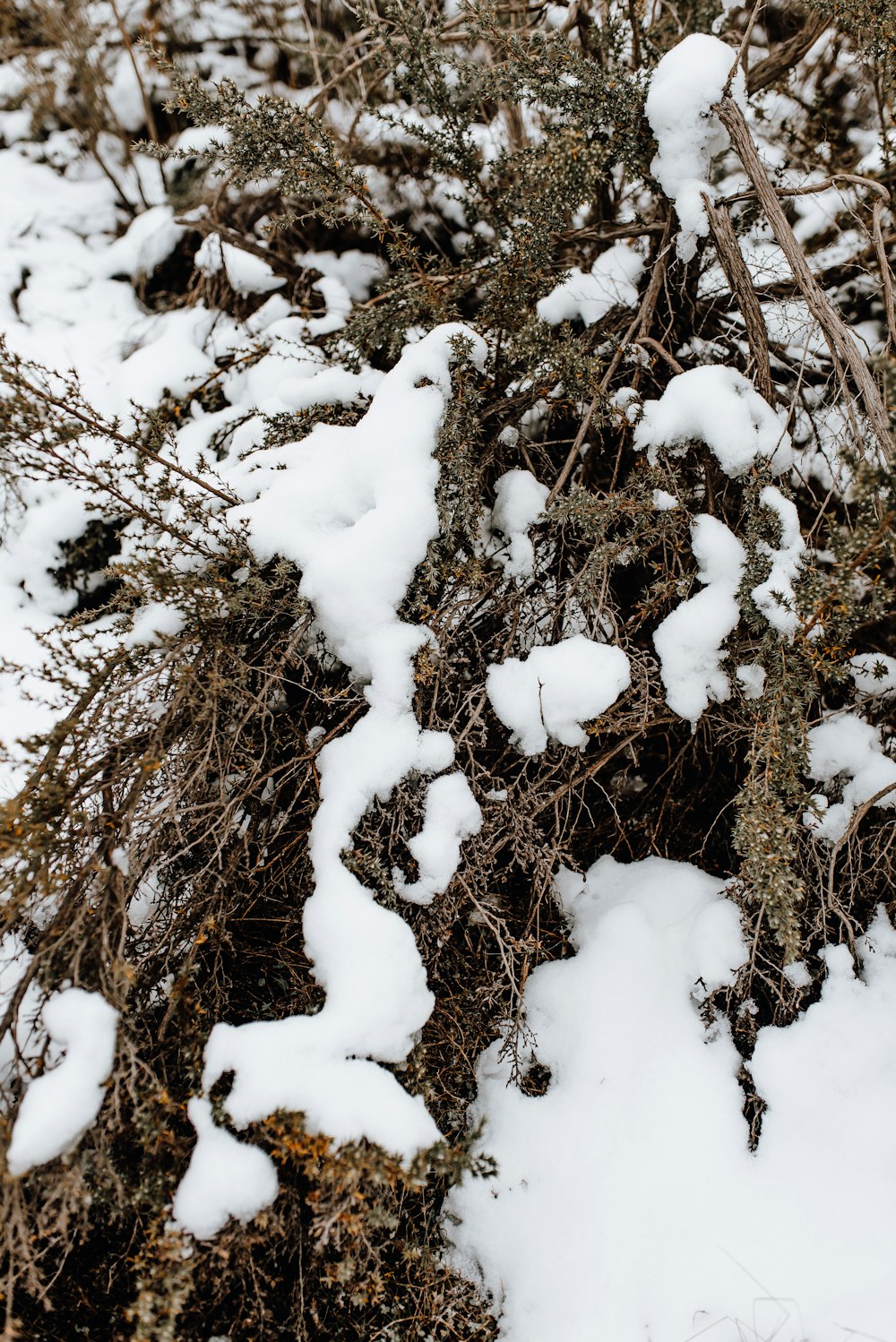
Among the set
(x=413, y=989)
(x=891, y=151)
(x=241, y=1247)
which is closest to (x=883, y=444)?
(x=891, y=151)

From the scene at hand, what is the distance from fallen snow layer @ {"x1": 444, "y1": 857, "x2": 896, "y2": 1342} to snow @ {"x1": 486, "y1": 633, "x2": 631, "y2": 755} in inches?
28.7

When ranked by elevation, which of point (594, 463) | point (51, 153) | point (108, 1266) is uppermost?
point (51, 153)

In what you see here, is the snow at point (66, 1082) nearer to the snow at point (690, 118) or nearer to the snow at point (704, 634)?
the snow at point (704, 634)

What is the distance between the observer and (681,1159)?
6.78ft

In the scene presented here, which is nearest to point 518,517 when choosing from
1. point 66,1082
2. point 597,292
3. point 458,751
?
point 458,751

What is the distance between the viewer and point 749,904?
217 cm

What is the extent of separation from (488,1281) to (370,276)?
3744 mm

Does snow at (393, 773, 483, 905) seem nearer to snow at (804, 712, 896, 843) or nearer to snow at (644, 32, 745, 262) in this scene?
snow at (804, 712, 896, 843)

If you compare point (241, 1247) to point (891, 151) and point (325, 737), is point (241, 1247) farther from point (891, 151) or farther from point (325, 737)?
point (891, 151)

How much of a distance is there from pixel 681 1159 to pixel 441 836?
3.72 feet

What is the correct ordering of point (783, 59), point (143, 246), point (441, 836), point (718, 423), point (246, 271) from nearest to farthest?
point (441, 836)
point (718, 423)
point (783, 59)
point (246, 271)
point (143, 246)

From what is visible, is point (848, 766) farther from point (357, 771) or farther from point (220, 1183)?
point (220, 1183)

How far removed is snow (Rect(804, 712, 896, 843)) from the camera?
2.26m

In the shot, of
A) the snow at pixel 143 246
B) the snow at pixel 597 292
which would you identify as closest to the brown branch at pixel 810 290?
the snow at pixel 597 292
